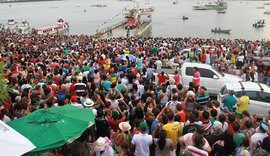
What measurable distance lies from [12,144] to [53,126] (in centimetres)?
109

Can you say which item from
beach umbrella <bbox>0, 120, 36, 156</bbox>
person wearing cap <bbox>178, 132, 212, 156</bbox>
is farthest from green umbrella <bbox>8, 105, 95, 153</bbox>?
person wearing cap <bbox>178, 132, 212, 156</bbox>

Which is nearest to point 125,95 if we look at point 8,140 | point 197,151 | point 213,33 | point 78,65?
point 197,151

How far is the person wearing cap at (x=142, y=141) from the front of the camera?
661cm

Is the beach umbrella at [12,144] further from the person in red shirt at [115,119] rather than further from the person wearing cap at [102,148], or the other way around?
the person in red shirt at [115,119]

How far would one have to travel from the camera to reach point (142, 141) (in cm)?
661

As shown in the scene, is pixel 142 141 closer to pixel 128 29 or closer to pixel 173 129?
pixel 173 129

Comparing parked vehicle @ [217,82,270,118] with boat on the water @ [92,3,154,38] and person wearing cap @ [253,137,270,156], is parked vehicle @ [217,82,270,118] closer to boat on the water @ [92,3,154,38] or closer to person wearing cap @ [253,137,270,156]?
person wearing cap @ [253,137,270,156]

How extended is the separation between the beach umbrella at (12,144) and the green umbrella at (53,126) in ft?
1.35

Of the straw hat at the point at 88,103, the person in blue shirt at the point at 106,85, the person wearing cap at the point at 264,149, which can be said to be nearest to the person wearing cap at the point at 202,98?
the person in blue shirt at the point at 106,85

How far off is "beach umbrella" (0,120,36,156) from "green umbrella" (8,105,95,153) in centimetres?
41

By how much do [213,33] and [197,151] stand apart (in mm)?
60023

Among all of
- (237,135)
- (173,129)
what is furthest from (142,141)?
(237,135)

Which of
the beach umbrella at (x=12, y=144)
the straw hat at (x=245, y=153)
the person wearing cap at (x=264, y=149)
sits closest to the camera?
the beach umbrella at (x=12, y=144)

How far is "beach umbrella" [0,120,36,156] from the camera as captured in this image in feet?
16.8
